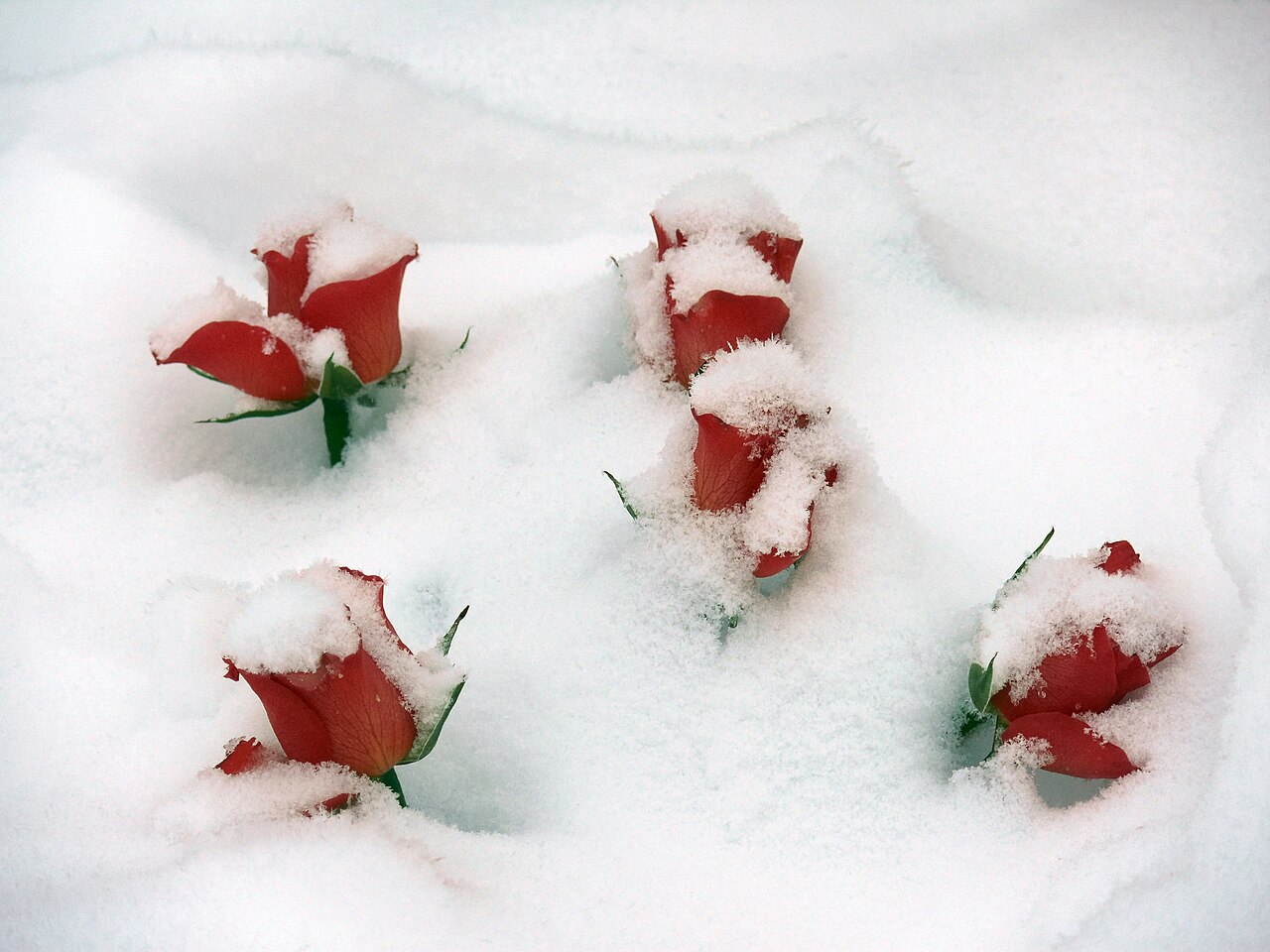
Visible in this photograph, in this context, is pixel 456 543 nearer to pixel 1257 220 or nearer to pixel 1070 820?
pixel 1070 820

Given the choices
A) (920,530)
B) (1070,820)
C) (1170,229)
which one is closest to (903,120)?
(1170,229)

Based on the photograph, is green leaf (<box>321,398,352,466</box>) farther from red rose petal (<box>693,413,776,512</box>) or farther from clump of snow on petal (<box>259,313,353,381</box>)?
red rose petal (<box>693,413,776,512</box>)

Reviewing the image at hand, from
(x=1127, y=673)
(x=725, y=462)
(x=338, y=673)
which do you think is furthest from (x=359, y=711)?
(x=1127, y=673)

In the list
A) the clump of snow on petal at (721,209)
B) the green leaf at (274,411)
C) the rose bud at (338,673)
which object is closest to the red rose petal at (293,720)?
the rose bud at (338,673)

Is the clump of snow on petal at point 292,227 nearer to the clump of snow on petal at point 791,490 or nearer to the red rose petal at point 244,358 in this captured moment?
the red rose petal at point 244,358

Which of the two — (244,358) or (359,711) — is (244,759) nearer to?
(359,711)

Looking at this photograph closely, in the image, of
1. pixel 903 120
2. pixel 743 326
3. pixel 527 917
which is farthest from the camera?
pixel 903 120
